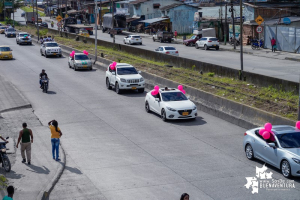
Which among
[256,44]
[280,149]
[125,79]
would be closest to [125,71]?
[125,79]

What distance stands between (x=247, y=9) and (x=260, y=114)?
4537cm

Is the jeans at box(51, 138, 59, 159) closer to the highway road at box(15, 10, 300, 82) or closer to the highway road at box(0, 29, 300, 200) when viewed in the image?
the highway road at box(0, 29, 300, 200)

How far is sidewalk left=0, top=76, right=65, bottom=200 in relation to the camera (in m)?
13.9

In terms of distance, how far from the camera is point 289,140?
1545cm

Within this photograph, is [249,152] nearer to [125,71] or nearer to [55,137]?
[55,137]

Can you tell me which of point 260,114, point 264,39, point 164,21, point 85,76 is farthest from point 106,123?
point 164,21

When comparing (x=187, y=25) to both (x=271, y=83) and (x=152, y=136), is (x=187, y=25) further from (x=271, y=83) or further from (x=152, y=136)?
(x=152, y=136)

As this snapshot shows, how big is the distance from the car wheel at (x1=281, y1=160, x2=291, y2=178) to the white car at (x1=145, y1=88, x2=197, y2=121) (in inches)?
329

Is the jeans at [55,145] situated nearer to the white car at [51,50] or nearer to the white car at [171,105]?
the white car at [171,105]

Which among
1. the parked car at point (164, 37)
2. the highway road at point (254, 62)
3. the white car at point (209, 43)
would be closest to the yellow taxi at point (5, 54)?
the highway road at point (254, 62)

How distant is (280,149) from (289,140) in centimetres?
58

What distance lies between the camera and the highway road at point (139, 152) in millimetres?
13891

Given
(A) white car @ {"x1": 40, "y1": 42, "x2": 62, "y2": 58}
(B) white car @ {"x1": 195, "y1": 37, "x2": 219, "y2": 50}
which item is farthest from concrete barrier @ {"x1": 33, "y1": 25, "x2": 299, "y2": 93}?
(B) white car @ {"x1": 195, "y1": 37, "x2": 219, "y2": 50}

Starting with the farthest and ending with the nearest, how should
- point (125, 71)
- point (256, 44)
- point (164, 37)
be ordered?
1. point (164, 37)
2. point (256, 44)
3. point (125, 71)
